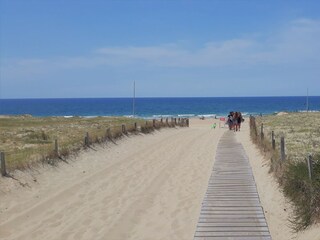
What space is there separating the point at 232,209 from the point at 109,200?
142 inches

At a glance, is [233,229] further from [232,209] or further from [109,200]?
[109,200]

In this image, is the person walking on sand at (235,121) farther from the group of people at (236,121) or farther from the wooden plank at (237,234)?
the wooden plank at (237,234)

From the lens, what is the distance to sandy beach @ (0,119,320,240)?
9469 mm

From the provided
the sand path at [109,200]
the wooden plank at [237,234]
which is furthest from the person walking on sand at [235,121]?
the wooden plank at [237,234]

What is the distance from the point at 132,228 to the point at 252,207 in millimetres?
2844

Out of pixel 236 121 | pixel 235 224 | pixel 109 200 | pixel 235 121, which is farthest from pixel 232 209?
pixel 235 121

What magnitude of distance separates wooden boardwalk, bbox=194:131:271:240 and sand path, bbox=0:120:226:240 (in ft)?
1.12

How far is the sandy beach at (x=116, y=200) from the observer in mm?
9469

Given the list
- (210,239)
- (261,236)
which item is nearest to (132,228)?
(210,239)

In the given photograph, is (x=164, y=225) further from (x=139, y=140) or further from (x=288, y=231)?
(x=139, y=140)

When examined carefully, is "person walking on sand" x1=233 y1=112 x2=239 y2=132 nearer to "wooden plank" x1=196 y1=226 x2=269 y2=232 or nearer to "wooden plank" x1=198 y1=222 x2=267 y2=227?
"wooden plank" x1=198 y1=222 x2=267 y2=227

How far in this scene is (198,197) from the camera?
1217 centimetres

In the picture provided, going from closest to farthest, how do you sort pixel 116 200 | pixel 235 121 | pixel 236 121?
pixel 116 200
pixel 236 121
pixel 235 121

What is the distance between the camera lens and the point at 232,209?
10.2 m
